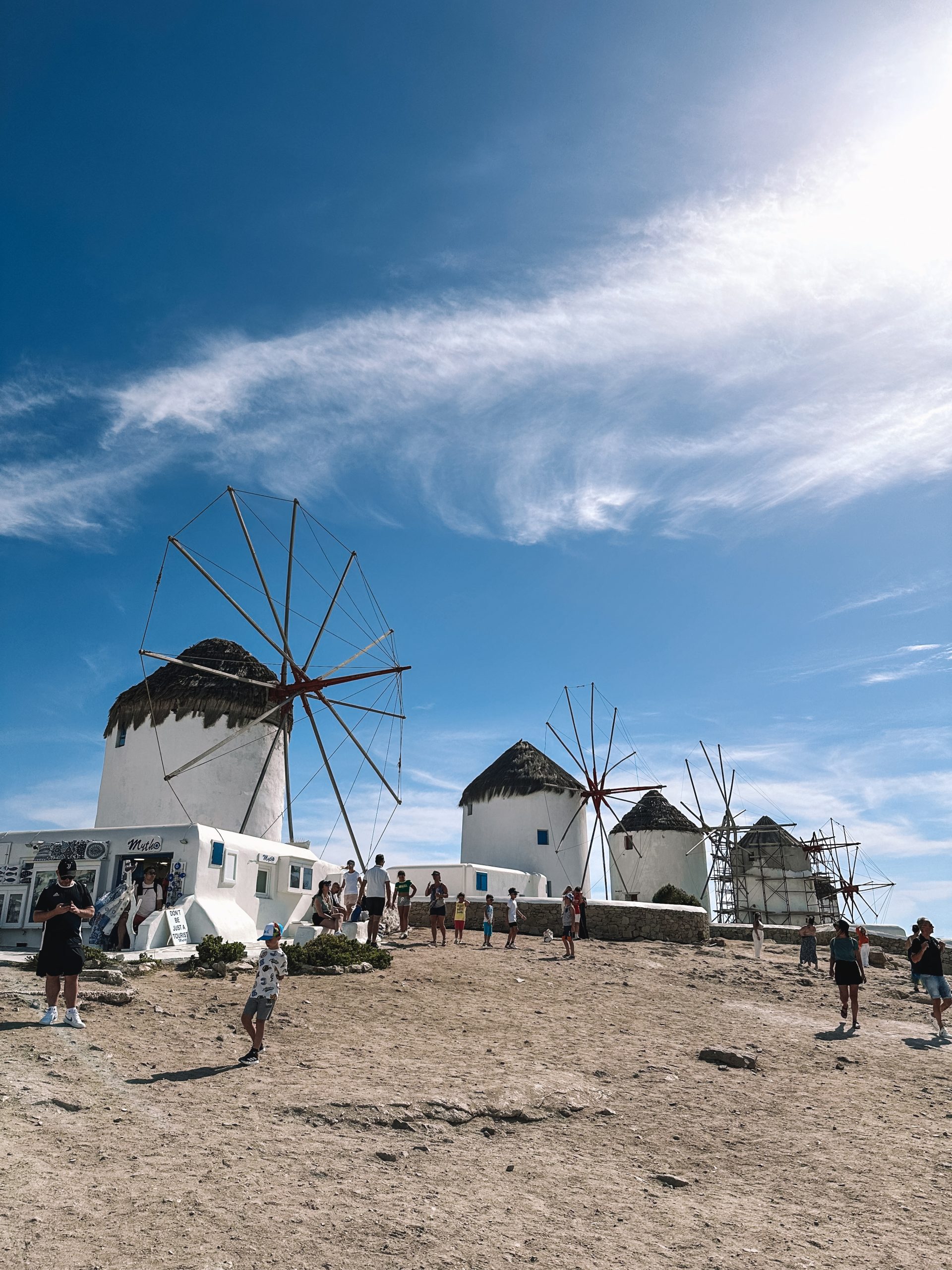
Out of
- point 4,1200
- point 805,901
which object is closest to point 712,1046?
point 4,1200

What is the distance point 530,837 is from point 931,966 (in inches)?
981

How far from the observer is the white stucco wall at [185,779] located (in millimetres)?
26141

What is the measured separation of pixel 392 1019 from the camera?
38.0 ft

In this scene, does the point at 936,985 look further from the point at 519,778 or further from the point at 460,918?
the point at 519,778

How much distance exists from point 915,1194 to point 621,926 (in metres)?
18.6

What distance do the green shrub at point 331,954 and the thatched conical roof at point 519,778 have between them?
21474mm

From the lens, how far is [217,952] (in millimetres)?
14250

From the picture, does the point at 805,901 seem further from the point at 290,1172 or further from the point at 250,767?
the point at 290,1172

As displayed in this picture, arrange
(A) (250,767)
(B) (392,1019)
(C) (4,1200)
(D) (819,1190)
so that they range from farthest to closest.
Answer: (A) (250,767) → (B) (392,1019) → (D) (819,1190) → (C) (4,1200)

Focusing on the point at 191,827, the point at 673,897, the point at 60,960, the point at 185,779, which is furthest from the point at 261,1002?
the point at 673,897

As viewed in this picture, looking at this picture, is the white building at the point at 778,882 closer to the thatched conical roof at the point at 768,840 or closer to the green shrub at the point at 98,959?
the thatched conical roof at the point at 768,840

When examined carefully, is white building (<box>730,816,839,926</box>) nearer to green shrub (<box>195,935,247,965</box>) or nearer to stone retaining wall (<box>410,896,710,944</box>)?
stone retaining wall (<box>410,896,710,944</box>)

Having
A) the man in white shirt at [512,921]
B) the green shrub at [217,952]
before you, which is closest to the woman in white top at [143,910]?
the green shrub at [217,952]

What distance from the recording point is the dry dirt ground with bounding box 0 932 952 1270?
5438 millimetres
